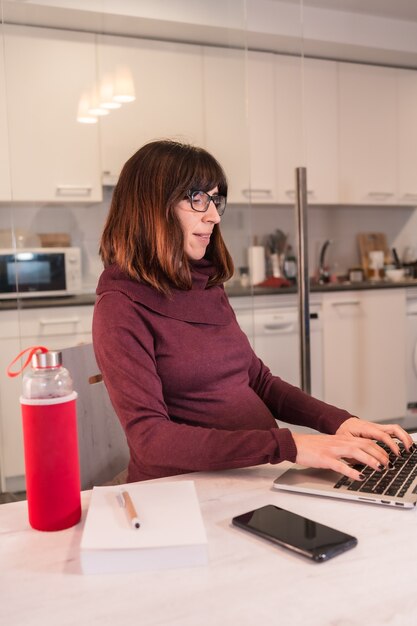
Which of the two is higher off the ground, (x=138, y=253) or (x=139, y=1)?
(x=139, y=1)

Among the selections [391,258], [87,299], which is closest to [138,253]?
[87,299]

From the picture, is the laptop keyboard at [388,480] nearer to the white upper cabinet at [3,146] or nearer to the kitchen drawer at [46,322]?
the kitchen drawer at [46,322]

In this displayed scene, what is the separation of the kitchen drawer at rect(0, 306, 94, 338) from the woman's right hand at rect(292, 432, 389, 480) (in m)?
1.78

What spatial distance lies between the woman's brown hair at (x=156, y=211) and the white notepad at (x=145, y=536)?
51 cm

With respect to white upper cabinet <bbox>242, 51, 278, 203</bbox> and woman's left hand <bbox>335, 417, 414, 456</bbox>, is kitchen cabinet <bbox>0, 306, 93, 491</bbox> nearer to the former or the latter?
white upper cabinet <bbox>242, 51, 278, 203</bbox>

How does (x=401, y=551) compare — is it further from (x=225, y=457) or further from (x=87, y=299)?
(x=87, y=299)

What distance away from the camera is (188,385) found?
1.16 meters

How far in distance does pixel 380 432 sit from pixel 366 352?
250cm

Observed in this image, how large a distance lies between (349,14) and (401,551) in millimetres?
3432

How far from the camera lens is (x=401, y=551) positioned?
67 centimetres

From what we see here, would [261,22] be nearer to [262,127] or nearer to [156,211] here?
[262,127]

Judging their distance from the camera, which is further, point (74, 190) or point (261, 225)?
point (261, 225)

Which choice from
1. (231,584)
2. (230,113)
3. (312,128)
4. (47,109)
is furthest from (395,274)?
(231,584)

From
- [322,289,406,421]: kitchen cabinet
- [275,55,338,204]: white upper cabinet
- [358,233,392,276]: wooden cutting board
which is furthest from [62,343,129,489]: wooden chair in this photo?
[358,233,392,276]: wooden cutting board
